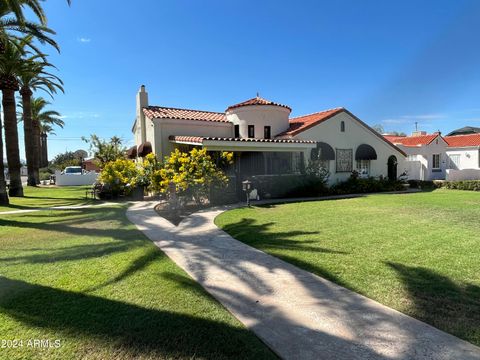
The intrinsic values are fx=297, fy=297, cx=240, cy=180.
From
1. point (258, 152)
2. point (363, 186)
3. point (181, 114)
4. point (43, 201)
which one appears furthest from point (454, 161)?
point (43, 201)

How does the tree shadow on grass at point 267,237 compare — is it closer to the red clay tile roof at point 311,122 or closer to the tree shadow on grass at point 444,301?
the tree shadow on grass at point 444,301

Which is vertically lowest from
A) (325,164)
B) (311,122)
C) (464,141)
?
(325,164)

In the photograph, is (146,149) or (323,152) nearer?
(146,149)

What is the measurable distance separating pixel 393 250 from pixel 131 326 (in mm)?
5888

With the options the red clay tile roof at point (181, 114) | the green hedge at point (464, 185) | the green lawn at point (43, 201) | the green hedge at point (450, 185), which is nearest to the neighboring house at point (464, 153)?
the green hedge at point (450, 185)

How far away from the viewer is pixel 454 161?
114 ft

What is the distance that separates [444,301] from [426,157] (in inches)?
1311

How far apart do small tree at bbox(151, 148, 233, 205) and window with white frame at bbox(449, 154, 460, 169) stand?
32.2 metres

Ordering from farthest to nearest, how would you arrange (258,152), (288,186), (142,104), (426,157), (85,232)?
(426,157) → (142,104) → (258,152) → (288,186) → (85,232)

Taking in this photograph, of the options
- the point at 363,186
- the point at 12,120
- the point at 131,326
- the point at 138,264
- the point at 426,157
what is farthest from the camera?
the point at 426,157

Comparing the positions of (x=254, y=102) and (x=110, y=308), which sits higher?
(x=254, y=102)

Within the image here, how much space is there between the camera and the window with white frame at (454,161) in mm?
34375

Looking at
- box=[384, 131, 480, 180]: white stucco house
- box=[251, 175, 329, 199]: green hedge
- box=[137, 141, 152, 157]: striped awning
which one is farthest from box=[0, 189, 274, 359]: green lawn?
box=[384, 131, 480, 180]: white stucco house

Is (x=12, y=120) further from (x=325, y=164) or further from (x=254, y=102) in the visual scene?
(x=325, y=164)
